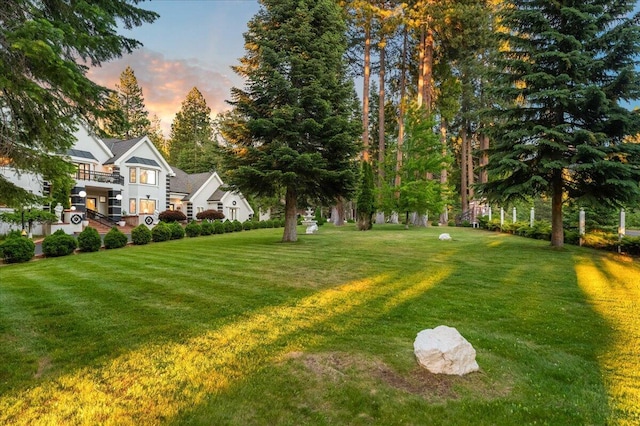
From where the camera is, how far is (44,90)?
3418 mm

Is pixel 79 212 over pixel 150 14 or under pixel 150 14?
under

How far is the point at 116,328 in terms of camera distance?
4.68m

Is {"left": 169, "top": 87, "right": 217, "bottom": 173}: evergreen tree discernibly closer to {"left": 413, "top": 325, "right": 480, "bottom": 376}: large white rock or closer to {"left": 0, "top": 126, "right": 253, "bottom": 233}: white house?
{"left": 0, "top": 126, "right": 253, "bottom": 233}: white house

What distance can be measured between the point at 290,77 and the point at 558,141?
9.46 meters

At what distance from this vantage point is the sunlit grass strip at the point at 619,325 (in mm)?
3031

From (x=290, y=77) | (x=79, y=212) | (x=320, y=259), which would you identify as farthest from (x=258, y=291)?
(x=79, y=212)

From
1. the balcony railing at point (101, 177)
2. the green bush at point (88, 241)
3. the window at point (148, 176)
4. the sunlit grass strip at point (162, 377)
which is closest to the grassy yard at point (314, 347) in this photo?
the sunlit grass strip at point (162, 377)

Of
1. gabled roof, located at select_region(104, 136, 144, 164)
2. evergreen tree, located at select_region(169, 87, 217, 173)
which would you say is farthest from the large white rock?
evergreen tree, located at select_region(169, 87, 217, 173)

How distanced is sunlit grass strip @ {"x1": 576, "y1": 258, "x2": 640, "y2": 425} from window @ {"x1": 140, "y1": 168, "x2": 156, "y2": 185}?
2921 centimetres

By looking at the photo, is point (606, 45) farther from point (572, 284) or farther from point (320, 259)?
point (320, 259)

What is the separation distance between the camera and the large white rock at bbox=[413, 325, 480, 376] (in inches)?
136

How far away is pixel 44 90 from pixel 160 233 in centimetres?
1537

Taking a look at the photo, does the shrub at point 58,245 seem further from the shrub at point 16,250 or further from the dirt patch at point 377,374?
the dirt patch at point 377,374

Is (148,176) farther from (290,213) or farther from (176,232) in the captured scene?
(290,213)
